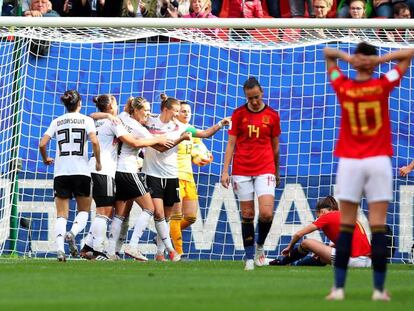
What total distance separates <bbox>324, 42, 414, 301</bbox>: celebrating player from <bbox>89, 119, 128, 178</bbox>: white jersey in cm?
730

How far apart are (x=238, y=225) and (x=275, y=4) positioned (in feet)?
16.5

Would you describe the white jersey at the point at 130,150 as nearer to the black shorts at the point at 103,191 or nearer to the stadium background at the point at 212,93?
the black shorts at the point at 103,191

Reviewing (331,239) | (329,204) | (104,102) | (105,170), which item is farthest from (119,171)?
(331,239)

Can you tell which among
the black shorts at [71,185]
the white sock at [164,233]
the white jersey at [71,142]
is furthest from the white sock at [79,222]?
the white sock at [164,233]

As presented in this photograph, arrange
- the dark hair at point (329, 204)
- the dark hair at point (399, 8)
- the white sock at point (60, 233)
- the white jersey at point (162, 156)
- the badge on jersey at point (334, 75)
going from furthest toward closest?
the dark hair at point (399, 8) < the white jersey at point (162, 156) < the dark hair at point (329, 204) < the white sock at point (60, 233) < the badge on jersey at point (334, 75)

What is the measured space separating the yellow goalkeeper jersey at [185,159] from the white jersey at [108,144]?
149cm

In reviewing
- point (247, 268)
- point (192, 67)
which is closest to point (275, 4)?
point (192, 67)

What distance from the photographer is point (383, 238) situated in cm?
981

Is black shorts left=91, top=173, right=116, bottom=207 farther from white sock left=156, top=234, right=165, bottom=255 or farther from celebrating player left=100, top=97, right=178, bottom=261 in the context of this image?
white sock left=156, top=234, right=165, bottom=255

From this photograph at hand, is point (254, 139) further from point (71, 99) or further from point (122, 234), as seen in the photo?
point (122, 234)

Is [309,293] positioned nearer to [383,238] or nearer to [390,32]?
[383,238]

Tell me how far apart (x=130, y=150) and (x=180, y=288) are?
6.55 meters

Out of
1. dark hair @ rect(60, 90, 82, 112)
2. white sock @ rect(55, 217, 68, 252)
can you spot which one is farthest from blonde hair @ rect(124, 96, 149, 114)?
white sock @ rect(55, 217, 68, 252)

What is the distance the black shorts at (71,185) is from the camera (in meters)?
16.3
